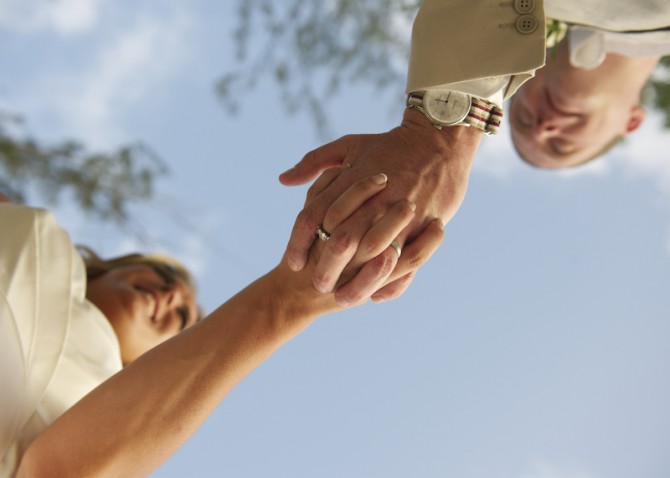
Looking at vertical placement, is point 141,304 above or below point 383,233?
above

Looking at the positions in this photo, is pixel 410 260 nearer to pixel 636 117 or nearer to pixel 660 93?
pixel 636 117

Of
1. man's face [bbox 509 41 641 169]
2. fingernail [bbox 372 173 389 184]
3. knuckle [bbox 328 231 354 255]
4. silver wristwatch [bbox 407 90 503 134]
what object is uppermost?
man's face [bbox 509 41 641 169]

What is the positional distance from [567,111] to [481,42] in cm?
71

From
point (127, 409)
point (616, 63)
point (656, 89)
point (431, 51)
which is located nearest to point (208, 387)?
point (127, 409)

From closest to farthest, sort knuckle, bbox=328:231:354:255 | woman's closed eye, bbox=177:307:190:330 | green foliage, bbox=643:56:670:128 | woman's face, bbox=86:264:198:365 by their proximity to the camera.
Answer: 1. knuckle, bbox=328:231:354:255
2. woman's face, bbox=86:264:198:365
3. woman's closed eye, bbox=177:307:190:330
4. green foliage, bbox=643:56:670:128

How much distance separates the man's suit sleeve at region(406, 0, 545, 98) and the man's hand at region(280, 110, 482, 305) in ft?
0.38

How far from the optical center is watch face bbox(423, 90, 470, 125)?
5.06 ft

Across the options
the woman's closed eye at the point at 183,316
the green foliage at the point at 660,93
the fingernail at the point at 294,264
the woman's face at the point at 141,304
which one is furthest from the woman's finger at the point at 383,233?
the green foliage at the point at 660,93

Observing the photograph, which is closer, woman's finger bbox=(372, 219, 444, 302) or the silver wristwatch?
woman's finger bbox=(372, 219, 444, 302)

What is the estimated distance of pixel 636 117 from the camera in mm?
2260

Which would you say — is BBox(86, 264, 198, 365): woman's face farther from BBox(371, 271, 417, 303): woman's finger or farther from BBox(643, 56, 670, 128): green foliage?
BBox(643, 56, 670, 128): green foliage

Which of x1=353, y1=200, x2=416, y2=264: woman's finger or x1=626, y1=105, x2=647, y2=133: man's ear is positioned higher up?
x1=626, y1=105, x2=647, y2=133: man's ear

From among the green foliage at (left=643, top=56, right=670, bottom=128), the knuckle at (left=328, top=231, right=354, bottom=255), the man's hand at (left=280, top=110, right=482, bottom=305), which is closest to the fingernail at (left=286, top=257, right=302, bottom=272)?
the man's hand at (left=280, top=110, right=482, bottom=305)

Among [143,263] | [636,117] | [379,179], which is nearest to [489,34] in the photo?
[379,179]
